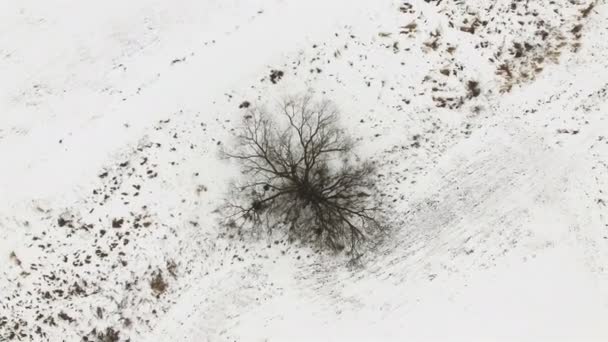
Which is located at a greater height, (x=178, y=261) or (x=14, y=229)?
(x=14, y=229)

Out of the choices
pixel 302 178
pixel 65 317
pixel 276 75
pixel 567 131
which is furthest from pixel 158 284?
pixel 567 131

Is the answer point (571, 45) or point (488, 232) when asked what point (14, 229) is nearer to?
point (488, 232)

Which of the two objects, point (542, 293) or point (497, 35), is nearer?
point (542, 293)

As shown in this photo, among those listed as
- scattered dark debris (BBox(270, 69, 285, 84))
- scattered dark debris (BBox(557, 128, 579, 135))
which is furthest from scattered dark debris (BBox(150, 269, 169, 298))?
scattered dark debris (BBox(557, 128, 579, 135))

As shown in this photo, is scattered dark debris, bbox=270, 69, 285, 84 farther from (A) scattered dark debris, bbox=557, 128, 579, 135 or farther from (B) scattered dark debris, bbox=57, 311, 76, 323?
(B) scattered dark debris, bbox=57, 311, 76, 323

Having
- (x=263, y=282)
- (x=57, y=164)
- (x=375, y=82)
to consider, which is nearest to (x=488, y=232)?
(x=375, y=82)

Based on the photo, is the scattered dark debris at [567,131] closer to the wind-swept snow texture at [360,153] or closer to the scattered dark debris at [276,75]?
the wind-swept snow texture at [360,153]

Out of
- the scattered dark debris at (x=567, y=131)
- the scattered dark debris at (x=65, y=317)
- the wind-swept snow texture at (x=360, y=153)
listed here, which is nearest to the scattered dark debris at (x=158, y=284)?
the wind-swept snow texture at (x=360, y=153)

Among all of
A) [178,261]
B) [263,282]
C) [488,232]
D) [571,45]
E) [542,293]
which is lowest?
[542,293]
